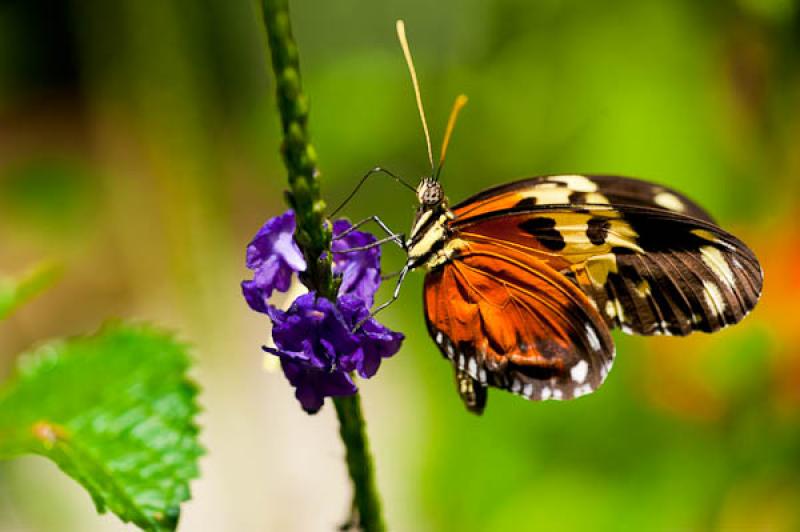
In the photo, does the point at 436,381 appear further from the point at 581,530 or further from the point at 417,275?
the point at 581,530

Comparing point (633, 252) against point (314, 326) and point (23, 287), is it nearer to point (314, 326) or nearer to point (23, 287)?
point (314, 326)

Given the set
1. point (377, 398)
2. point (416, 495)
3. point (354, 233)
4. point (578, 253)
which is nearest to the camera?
point (354, 233)

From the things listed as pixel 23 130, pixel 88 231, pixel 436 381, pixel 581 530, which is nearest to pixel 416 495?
pixel 436 381

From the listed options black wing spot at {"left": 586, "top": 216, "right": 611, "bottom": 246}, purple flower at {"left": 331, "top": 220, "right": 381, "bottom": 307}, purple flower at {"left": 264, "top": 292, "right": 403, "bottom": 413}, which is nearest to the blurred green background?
black wing spot at {"left": 586, "top": 216, "right": 611, "bottom": 246}

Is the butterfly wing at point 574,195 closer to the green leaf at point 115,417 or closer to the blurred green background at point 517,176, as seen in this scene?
the green leaf at point 115,417

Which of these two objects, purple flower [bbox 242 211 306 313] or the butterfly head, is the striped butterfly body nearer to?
the butterfly head

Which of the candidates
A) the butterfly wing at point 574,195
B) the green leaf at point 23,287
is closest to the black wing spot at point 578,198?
the butterfly wing at point 574,195
